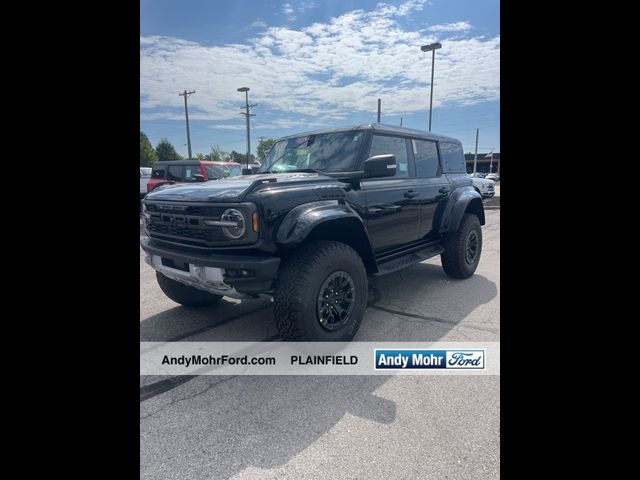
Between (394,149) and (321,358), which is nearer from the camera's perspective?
(321,358)

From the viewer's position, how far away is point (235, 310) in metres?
3.83

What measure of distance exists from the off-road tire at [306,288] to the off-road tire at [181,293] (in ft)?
4.99

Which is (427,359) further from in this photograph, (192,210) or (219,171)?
(219,171)

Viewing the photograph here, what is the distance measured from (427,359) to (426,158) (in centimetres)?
268

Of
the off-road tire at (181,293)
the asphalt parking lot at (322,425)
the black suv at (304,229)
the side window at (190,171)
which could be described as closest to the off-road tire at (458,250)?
the black suv at (304,229)

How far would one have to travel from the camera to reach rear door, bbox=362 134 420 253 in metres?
3.43

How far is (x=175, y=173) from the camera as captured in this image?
10.9 m

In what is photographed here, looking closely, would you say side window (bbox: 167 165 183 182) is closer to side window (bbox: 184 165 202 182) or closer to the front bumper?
side window (bbox: 184 165 202 182)

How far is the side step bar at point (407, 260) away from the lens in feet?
11.7

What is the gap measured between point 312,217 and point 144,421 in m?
1.66

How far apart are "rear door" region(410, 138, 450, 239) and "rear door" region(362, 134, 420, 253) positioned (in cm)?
13

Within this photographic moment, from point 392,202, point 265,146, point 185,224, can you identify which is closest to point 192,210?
point 185,224
